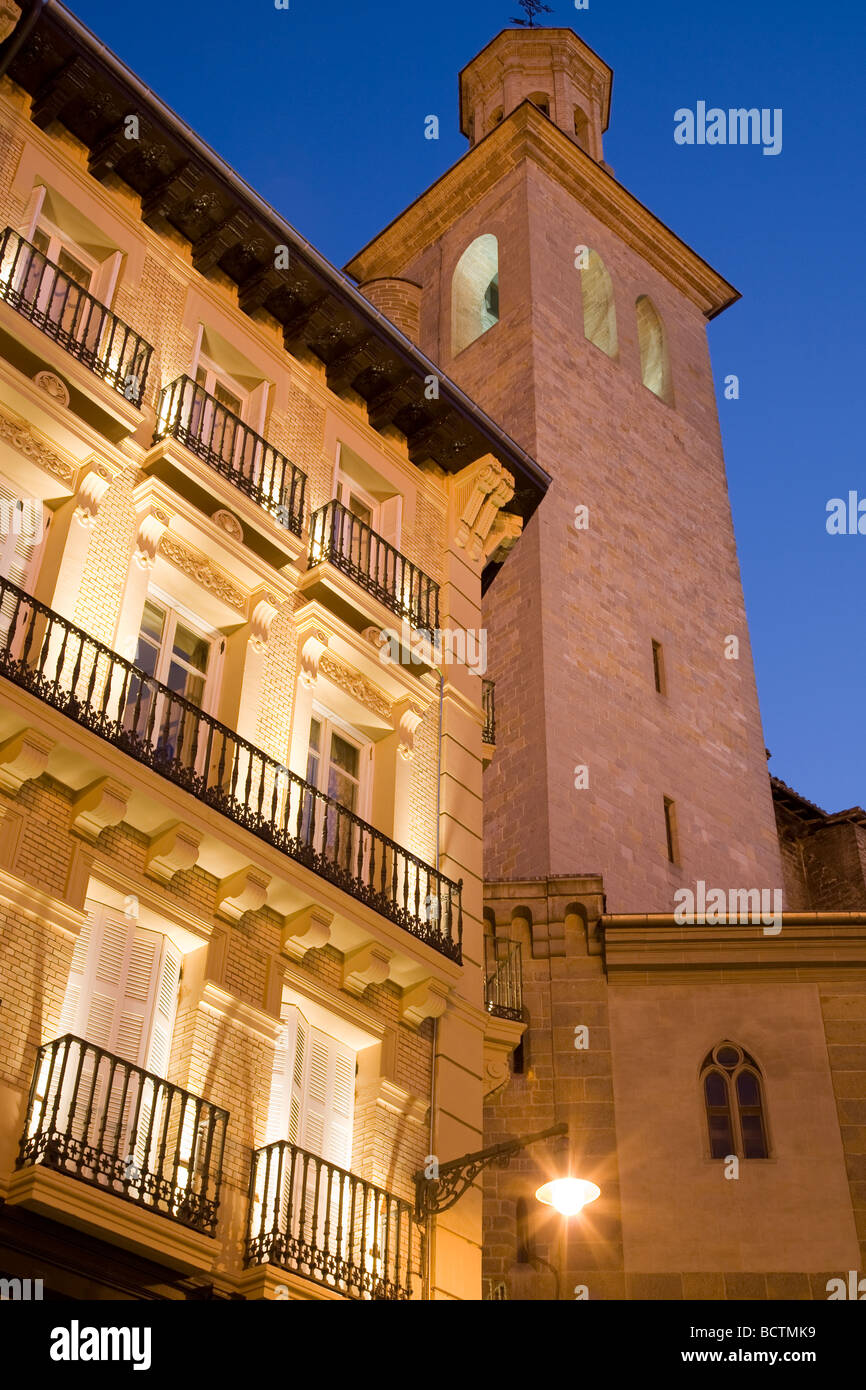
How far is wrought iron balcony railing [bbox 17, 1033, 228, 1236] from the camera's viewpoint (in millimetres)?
11359

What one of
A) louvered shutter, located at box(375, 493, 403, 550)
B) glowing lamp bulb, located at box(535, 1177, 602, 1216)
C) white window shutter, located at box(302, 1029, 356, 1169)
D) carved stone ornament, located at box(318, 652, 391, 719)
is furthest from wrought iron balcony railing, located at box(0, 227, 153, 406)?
glowing lamp bulb, located at box(535, 1177, 602, 1216)

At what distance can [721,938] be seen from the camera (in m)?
21.5

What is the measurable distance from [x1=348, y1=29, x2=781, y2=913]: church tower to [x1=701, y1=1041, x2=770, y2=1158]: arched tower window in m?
7.63

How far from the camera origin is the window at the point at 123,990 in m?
12.6

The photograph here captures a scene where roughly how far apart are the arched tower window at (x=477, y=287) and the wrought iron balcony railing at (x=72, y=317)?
996 inches

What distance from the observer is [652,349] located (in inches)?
1667

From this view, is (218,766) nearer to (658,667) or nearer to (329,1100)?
(329,1100)

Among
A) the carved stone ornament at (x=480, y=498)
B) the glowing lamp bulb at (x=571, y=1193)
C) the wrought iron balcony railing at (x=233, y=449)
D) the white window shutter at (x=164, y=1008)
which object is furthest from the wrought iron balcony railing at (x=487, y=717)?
the glowing lamp bulb at (x=571, y=1193)

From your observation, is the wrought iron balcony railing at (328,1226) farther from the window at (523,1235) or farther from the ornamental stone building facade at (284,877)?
the window at (523,1235)

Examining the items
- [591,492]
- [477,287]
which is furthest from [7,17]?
[477,287]

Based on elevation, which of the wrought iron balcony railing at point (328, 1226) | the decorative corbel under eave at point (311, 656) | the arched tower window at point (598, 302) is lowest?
the wrought iron balcony railing at point (328, 1226)

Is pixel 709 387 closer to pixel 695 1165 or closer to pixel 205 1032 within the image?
pixel 695 1165

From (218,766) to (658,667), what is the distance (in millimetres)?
21103

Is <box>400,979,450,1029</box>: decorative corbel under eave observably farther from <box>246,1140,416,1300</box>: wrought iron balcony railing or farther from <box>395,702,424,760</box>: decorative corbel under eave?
<box>395,702,424,760</box>: decorative corbel under eave
